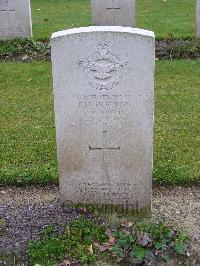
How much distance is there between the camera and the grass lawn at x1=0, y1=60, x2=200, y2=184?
555 cm

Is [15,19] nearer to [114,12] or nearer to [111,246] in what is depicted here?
[114,12]

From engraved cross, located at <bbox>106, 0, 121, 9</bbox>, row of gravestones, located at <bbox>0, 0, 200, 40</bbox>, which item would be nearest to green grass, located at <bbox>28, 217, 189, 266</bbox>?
row of gravestones, located at <bbox>0, 0, 200, 40</bbox>

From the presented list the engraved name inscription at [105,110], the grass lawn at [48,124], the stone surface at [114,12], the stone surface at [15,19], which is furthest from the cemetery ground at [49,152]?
the stone surface at [114,12]

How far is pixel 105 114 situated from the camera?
14.5 ft

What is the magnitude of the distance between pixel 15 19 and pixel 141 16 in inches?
139

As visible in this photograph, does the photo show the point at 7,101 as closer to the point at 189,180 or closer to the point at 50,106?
the point at 50,106

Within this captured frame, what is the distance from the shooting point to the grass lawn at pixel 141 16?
11359 millimetres

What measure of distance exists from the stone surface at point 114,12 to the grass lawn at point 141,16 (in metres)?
0.70

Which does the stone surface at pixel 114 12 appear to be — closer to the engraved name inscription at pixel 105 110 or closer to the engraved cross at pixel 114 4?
the engraved cross at pixel 114 4

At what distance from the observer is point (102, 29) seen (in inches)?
165

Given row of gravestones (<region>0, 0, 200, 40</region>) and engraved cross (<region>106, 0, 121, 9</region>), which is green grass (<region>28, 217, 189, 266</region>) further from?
engraved cross (<region>106, 0, 121, 9</region>)

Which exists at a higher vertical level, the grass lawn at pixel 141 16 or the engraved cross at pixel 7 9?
the engraved cross at pixel 7 9

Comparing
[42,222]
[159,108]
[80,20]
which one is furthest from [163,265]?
[80,20]

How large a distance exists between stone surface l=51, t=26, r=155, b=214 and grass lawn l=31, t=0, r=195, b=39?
6.52 m
